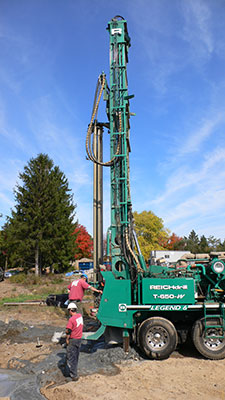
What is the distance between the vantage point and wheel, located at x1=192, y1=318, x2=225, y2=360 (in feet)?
24.0

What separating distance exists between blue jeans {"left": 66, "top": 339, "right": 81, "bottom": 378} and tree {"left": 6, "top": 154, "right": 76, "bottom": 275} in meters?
24.3

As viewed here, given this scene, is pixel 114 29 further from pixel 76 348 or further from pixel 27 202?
pixel 27 202

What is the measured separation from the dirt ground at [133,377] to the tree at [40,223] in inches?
844

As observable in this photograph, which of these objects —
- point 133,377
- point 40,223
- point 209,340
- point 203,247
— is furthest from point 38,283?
point 203,247

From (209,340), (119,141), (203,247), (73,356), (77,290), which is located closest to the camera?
(73,356)

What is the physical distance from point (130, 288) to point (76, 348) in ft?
7.23

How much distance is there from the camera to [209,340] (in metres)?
7.43

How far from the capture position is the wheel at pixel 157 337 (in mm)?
7301

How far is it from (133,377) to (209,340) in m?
2.32

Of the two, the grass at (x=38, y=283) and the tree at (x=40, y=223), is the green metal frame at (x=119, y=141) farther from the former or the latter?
the tree at (x=40, y=223)

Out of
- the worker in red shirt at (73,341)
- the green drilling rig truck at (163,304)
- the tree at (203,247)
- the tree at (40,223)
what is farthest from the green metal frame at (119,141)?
the tree at (203,247)

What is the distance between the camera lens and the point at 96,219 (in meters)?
11.0

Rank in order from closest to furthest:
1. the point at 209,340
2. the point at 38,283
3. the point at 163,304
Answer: the point at 209,340, the point at 163,304, the point at 38,283

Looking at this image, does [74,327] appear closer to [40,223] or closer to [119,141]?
[119,141]
